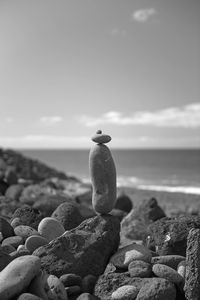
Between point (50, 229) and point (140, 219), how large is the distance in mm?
4297

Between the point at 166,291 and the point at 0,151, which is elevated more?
the point at 0,151

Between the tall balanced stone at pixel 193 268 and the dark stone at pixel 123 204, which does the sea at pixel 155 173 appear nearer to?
the dark stone at pixel 123 204

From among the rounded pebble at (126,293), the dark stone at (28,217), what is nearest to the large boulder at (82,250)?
the rounded pebble at (126,293)

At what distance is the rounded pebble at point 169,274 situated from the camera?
5.75 m

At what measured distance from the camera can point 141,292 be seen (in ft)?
17.6

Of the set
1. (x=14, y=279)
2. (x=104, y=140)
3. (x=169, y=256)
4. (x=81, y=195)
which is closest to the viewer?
(x=14, y=279)

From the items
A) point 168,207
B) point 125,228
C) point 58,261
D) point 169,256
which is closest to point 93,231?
point 58,261

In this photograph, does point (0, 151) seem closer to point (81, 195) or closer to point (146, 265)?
point (81, 195)

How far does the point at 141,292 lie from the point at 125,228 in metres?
5.22

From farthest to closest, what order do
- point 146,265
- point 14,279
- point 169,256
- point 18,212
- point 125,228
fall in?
1. point 125,228
2. point 18,212
3. point 169,256
4. point 146,265
5. point 14,279

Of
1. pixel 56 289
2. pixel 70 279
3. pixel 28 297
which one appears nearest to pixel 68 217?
pixel 70 279

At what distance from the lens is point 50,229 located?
23.6ft

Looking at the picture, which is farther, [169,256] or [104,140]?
[104,140]

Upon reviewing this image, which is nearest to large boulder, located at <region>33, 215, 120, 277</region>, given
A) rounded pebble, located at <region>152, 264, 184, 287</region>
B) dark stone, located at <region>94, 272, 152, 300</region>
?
dark stone, located at <region>94, 272, 152, 300</region>
